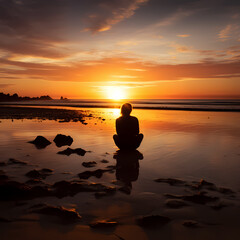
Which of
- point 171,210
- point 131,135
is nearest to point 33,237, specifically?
point 171,210

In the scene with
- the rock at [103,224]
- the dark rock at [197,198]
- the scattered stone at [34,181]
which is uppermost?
the scattered stone at [34,181]

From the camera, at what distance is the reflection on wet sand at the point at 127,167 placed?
221 inches

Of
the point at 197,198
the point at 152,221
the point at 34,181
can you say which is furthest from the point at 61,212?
the point at 197,198

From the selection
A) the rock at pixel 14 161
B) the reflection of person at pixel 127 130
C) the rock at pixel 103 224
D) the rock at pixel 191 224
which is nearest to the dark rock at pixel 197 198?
the rock at pixel 191 224

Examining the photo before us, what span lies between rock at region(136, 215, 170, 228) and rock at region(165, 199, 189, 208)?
510mm

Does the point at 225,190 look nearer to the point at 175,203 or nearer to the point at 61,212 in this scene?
the point at 175,203

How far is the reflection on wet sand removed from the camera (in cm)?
562

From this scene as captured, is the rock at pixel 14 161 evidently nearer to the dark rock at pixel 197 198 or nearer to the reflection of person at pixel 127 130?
the reflection of person at pixel 127 130

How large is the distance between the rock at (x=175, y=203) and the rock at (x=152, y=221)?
51 centimetres

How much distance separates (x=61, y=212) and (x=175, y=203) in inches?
86.3

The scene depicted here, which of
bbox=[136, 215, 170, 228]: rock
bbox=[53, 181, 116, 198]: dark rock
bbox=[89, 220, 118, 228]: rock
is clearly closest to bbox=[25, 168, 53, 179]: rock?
bbox=[53, 181, 116, 198]: dark rock

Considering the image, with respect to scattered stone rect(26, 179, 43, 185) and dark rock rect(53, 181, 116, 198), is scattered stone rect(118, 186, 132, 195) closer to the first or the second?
dark rock rect(53, 181, 116, 198)

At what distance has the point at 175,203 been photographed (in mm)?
4379

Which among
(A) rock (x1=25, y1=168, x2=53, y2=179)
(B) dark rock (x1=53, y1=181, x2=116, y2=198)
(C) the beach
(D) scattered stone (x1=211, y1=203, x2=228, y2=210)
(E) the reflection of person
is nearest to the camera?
(C) the beach
